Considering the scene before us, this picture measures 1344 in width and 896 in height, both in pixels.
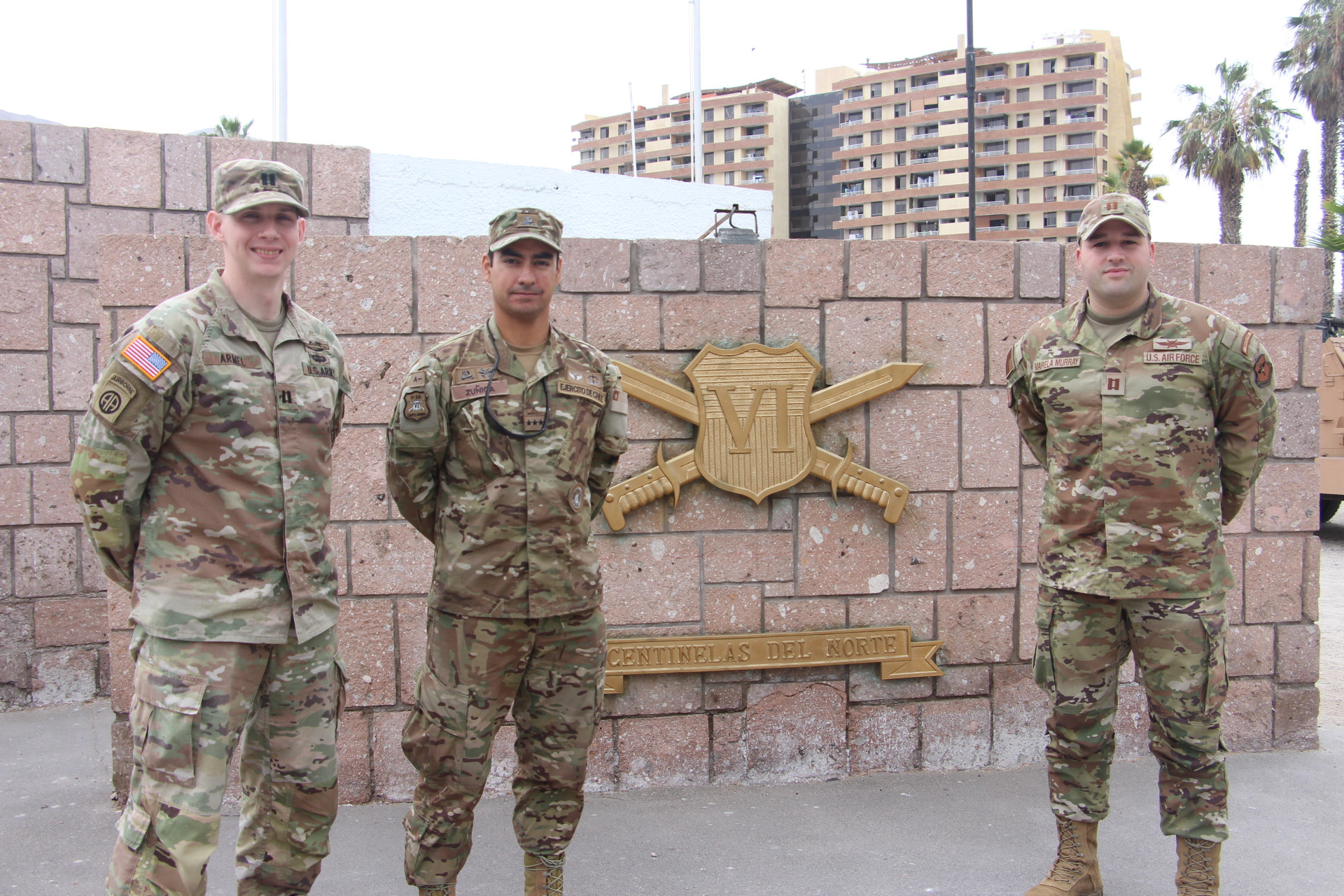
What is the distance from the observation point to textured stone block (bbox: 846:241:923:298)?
3.84 metres

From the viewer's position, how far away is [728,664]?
3732mm

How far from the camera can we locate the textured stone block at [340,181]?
5043 millimetres

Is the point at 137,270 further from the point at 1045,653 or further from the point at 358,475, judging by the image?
the point at 1045,653

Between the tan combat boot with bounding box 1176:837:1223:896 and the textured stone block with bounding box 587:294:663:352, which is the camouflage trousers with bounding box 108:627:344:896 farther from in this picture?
the tan combat boot with bounding box 1176:837:1223:896

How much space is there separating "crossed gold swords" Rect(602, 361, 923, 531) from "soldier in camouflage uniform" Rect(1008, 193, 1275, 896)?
94 cm

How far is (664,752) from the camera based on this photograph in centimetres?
374

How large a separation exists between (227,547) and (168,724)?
40 centimetres

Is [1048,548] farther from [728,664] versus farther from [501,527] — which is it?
[501,527]

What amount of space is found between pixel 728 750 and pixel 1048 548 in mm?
1543

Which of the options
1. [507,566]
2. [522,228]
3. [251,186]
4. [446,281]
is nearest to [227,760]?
[507,566]

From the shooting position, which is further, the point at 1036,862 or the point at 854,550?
the point at 854,550

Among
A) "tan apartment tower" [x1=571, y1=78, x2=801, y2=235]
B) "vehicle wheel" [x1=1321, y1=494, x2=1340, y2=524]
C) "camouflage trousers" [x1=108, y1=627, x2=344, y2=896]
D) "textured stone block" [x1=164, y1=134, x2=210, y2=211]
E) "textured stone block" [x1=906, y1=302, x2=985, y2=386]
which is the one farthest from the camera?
"tan apartment tower" [x1=571, y1=78, x2=801, y2=235]

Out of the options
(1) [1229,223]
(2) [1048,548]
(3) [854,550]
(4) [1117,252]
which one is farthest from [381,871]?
(1) [1229,223]

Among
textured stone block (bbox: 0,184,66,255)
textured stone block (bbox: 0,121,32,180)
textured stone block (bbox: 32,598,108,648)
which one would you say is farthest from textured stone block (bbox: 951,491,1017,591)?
textured stone block (bbox: 0,121,32,180)
